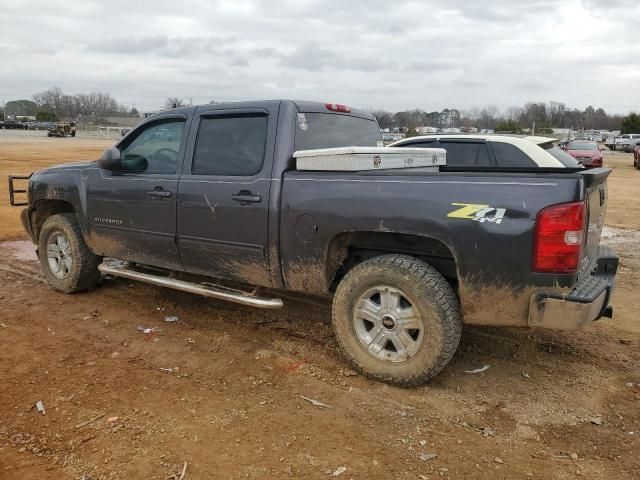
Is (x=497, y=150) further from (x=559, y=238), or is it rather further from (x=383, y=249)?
(x=559, y=238)

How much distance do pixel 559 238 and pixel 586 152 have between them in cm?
2169

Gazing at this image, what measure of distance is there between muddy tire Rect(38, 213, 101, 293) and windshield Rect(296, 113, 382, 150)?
2757 millimetres

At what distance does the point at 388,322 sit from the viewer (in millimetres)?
3902

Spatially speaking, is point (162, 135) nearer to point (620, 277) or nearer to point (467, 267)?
point (467, 267)

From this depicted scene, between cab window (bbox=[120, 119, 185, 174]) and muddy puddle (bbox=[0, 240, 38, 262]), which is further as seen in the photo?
muddy puddle (bbox=[0, 240, 38, 262])

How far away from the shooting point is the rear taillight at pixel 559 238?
328cm

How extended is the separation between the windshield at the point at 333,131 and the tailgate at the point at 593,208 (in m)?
2.08

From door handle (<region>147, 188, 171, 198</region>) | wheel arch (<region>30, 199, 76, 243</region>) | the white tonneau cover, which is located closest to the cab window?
door handle (<region>147, 188, 171, 198</region>)

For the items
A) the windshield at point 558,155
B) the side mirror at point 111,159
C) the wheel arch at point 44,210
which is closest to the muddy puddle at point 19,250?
the wheel arch at point 44,210

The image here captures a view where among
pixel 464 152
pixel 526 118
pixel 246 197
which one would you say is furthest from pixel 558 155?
pixel 526 118

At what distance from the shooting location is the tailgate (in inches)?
136

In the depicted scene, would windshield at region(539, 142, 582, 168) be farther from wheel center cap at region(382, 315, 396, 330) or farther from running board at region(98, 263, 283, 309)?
running board at region(98, 263, 283, 309)

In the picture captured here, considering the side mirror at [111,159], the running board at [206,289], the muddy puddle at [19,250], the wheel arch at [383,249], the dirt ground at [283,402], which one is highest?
the side mirror at [111,159]

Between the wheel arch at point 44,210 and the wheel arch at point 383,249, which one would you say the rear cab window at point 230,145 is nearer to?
the wheel arch at point 383,249
